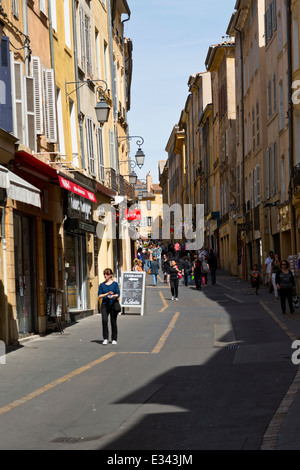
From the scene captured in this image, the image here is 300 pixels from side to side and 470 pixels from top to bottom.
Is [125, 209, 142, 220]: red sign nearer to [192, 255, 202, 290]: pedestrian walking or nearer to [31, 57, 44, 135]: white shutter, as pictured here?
[192, 255, 202, 290]: pedestrian walking

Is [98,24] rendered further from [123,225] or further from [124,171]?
[124,171]

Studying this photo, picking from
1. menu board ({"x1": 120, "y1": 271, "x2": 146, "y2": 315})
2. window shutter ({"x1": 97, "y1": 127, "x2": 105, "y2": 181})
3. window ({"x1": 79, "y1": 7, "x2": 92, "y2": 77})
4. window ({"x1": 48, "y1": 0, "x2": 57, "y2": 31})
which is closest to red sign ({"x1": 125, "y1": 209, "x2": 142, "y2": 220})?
window shutter ({"x1": 97, "y1": 127, "x2": 105, "y2": 181})

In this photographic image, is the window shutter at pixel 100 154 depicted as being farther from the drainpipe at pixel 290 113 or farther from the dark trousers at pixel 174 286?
the drainpipe at pixel 290 113

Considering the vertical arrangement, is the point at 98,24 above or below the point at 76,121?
above

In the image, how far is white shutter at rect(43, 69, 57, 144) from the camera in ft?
71.1

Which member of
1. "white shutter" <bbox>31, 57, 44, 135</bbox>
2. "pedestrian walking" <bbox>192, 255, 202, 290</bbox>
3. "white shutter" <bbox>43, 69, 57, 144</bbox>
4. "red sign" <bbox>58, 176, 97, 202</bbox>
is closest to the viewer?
"red sign" <bbox>58, 176, 97, 202</bbox>

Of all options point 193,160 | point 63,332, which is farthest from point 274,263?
point 193,160

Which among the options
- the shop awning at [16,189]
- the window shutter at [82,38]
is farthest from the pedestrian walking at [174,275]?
the shop awning at [16,189]

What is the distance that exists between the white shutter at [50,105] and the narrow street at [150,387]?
4958 millimetres

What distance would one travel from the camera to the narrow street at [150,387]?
8.53m

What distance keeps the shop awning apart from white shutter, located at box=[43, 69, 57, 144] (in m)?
5.22

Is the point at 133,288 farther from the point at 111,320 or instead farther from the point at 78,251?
the point at 111,320

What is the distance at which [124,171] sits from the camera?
148 feet

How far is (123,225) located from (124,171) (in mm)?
6955
